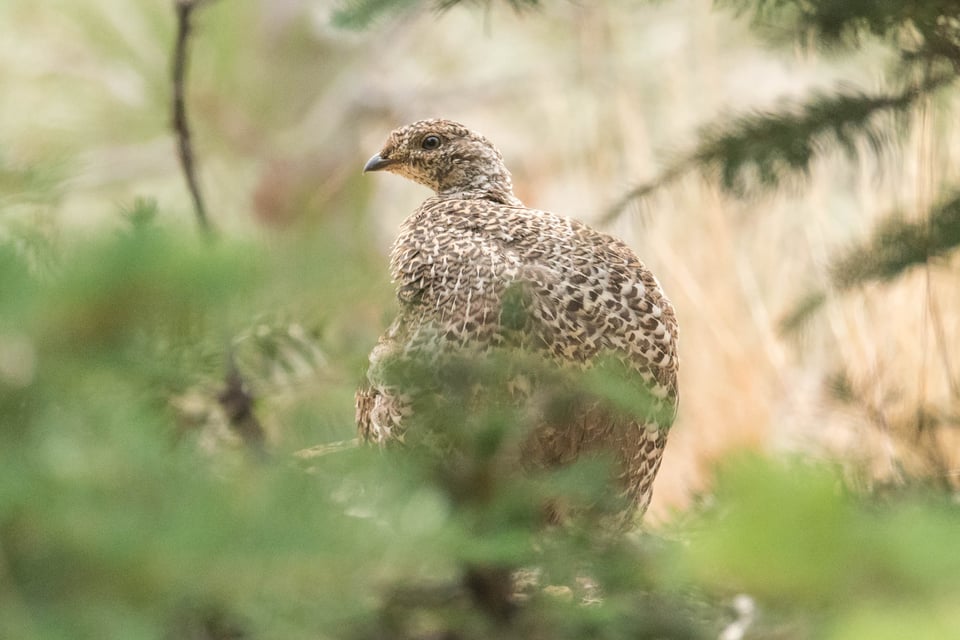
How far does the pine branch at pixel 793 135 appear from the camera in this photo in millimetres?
1706

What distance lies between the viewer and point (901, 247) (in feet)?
7.27

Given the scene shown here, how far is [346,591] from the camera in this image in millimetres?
514

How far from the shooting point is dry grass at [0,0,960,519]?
3553mm

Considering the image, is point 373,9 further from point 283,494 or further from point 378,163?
point 283,494

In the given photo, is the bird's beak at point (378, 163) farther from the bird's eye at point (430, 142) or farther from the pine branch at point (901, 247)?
the pine branch at point (901, 247)

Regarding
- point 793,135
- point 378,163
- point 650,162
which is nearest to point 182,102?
point 378,163

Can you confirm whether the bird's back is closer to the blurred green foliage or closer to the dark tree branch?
the dark tree branch

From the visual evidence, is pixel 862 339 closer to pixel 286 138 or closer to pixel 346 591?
A: pixel 346 591

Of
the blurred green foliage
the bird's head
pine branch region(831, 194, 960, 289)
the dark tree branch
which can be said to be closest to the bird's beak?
the bird's head

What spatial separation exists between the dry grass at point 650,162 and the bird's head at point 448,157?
168 millimetres

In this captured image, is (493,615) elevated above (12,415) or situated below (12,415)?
below

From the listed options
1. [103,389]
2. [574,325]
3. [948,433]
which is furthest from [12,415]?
[948,433]

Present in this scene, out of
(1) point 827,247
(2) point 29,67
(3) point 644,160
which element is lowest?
(1) point 827,247

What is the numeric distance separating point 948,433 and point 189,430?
10.6 feet
